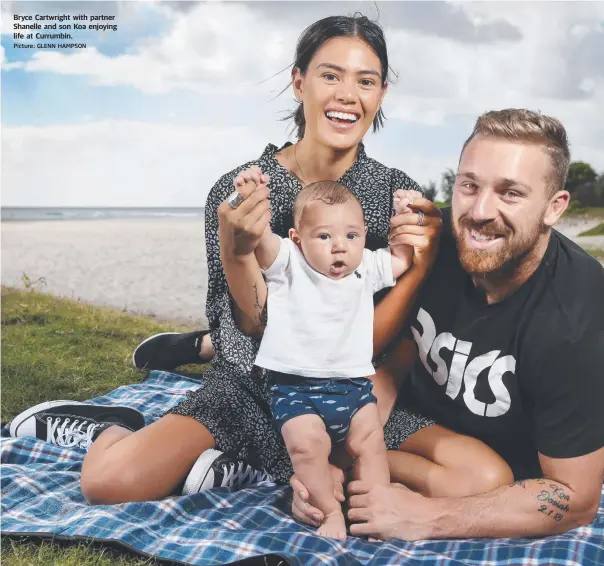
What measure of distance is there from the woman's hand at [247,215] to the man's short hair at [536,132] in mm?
787

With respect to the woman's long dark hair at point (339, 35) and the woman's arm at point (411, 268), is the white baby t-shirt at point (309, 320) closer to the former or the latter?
the woman's arm at point (411, 268)

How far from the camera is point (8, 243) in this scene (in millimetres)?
17281

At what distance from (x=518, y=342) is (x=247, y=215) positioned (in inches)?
40.9

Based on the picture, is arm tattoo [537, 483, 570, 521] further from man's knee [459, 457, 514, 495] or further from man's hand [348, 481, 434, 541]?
man's hand [348, 481, 434, 541]

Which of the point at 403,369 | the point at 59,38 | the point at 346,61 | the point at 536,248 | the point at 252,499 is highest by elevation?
the point at 59,38

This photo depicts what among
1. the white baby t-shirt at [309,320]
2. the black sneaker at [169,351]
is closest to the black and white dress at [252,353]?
the white baby t-shirt at [309,320]

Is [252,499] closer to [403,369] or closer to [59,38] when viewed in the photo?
[403,369]

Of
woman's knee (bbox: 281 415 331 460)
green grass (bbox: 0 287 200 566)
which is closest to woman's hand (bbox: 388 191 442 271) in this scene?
woman's knee (bbox: 281 415 331 460)

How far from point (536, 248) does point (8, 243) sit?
53.7ft

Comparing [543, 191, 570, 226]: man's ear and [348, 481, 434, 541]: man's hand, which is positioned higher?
[543, 191, 570, 226]: man's ear

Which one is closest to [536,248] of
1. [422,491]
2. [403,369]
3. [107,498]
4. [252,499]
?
[403,369]

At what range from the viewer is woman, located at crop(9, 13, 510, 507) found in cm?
278

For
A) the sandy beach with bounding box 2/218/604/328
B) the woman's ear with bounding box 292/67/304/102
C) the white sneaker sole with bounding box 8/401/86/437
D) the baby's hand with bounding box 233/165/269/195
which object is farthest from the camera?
the sandy beach with bounding box 2/218/604/328

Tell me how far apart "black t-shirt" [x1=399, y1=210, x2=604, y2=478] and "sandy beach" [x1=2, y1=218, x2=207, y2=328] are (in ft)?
14.0
